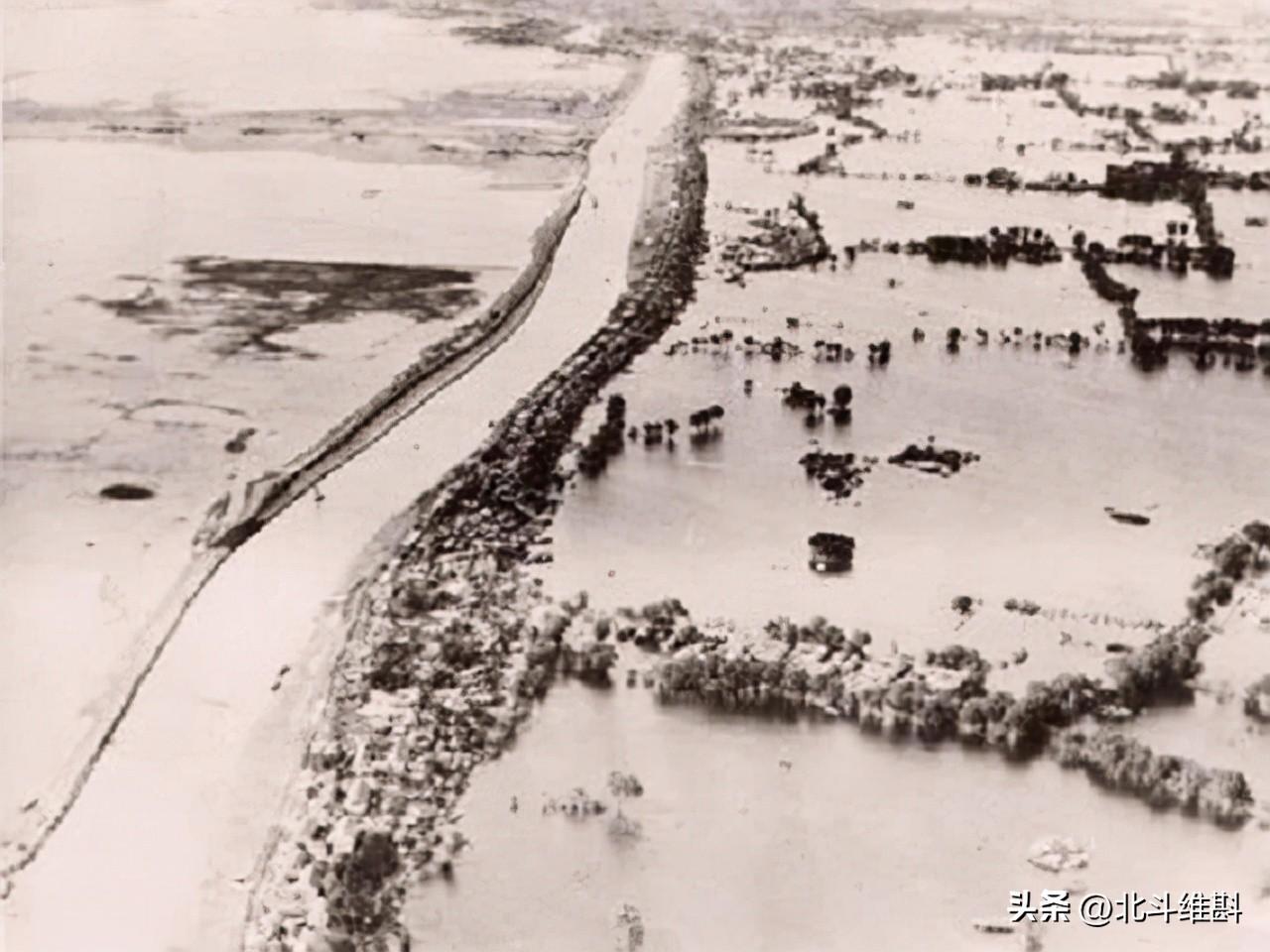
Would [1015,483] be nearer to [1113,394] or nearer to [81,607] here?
[1113,394]

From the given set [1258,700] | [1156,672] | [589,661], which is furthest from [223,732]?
[1258,700]

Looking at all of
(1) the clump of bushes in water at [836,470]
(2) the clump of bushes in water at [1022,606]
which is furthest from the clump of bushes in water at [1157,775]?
(1) the clump of bushes in water at [836,470]

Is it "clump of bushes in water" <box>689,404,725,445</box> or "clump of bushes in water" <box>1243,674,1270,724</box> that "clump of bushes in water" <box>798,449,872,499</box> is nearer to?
"clump of bushes in water" <box>689,404,725,445</box>

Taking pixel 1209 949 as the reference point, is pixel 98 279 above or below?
above

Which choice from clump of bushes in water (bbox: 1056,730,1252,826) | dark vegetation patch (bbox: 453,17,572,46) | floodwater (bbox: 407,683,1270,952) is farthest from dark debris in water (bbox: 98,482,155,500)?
dark vegetation patch (bbox: 453,17,572,46)

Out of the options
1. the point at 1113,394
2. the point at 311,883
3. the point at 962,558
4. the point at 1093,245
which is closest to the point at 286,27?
the point at 1093,245
